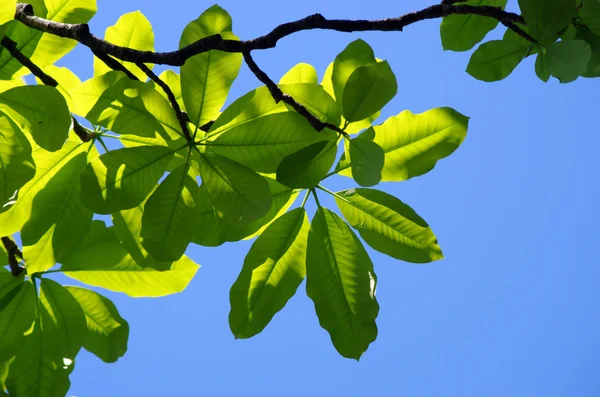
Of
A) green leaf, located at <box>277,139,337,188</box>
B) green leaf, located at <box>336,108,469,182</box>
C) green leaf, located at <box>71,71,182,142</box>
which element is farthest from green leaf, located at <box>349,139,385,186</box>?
green leaf, located at <box>71,71,182,142</box>

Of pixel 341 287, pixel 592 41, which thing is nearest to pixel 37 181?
pixel 341 287

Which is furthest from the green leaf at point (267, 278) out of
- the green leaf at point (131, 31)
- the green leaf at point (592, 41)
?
the green leaf at point (592, 41)

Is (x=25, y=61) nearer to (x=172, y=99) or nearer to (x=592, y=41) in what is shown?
(x=172, y=99)

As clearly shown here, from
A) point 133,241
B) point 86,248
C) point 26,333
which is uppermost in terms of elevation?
point 86,248

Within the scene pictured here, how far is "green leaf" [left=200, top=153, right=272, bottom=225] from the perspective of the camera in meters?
1.18

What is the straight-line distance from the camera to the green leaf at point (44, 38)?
1.33 meters

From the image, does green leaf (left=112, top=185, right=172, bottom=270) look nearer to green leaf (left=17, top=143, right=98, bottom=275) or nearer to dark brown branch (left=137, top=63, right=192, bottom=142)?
green leaf (left=17, top=143, right=98, bottom=275)

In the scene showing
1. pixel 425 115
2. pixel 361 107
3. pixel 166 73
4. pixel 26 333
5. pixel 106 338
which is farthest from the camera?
pixel 106 338

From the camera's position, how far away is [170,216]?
4.08 ft

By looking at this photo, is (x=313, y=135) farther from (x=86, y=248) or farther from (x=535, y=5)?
(x=86, y=248)

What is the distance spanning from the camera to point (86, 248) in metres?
1.64

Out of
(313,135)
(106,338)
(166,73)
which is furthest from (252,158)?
(106,338)

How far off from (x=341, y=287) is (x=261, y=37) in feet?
1.84

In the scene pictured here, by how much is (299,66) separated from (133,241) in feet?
1.83
